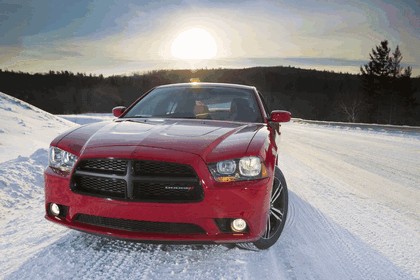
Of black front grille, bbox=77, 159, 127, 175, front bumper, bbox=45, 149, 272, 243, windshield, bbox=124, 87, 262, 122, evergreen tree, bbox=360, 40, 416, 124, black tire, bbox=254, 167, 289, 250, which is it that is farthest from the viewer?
evergreen tree, bbox=360, 40, 416, 124

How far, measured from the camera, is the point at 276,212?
11.7 feet

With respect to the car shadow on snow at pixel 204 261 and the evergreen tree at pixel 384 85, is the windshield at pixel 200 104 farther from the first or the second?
the evergreen tree at pixel 384 85

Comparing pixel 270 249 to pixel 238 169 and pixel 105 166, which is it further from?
pixel 105 166

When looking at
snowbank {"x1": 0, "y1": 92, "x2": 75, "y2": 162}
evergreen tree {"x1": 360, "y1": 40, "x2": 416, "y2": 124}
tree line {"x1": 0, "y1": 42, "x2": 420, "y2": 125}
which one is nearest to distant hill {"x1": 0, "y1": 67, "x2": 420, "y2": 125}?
tree line {"x1": 0, "y1": 42, "x2": 420, "y2": 125}

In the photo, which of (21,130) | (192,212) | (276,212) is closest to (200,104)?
(276,212)

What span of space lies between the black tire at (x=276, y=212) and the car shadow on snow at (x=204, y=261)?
0.10m

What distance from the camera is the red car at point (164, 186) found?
2781 mm

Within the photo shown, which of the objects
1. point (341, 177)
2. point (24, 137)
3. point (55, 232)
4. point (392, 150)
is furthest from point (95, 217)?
point (392, 150)

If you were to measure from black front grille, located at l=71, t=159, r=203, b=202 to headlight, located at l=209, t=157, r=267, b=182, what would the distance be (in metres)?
0.17

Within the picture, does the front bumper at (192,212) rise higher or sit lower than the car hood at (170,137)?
lower

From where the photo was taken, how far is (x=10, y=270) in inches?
111

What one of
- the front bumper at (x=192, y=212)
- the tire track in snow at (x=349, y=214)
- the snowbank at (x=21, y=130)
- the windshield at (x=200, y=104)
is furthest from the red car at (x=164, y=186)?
the snowbank at (x=21, y=130)

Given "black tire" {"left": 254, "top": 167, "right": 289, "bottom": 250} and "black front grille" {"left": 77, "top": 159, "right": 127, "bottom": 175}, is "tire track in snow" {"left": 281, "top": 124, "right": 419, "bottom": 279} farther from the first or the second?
"black front grille" {"left": 77, "top": 159, "right": 127, "bottom": 175}

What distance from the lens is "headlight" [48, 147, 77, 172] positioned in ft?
10.1
